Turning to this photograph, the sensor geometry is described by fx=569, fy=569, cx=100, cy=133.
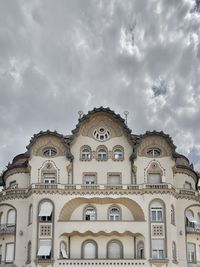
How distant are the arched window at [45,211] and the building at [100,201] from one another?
0.31 feet

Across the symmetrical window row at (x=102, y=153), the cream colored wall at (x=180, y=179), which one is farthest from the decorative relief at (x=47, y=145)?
the cream colored wall at (x=180, y=179)

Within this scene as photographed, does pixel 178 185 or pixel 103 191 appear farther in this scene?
pixel 178 185

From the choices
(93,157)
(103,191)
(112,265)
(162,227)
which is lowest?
(112,265)

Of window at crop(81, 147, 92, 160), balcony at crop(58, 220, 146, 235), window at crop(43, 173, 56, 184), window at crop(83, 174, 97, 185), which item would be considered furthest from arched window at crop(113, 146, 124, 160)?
balcony at crop(58, 220, 146, 235)

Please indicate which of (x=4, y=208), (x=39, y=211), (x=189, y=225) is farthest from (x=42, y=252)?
(x=189, y=225)

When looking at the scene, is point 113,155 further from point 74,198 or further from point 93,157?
point 74,198

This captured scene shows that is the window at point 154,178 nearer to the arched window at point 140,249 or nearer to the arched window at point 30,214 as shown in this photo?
the arched window at point 140,249

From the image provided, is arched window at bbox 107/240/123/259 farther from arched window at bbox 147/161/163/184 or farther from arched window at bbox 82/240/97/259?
arched window at bbox 147/161/163/184

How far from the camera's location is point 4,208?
187 feet

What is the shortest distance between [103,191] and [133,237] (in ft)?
17.1

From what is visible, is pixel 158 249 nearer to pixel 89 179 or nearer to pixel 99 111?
pixel 89 179

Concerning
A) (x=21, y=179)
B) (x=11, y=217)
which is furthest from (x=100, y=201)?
(x=11, y=217)

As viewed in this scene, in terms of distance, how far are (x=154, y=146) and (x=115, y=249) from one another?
11060mm

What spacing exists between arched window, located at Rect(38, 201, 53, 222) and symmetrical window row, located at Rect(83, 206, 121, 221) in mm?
3681
